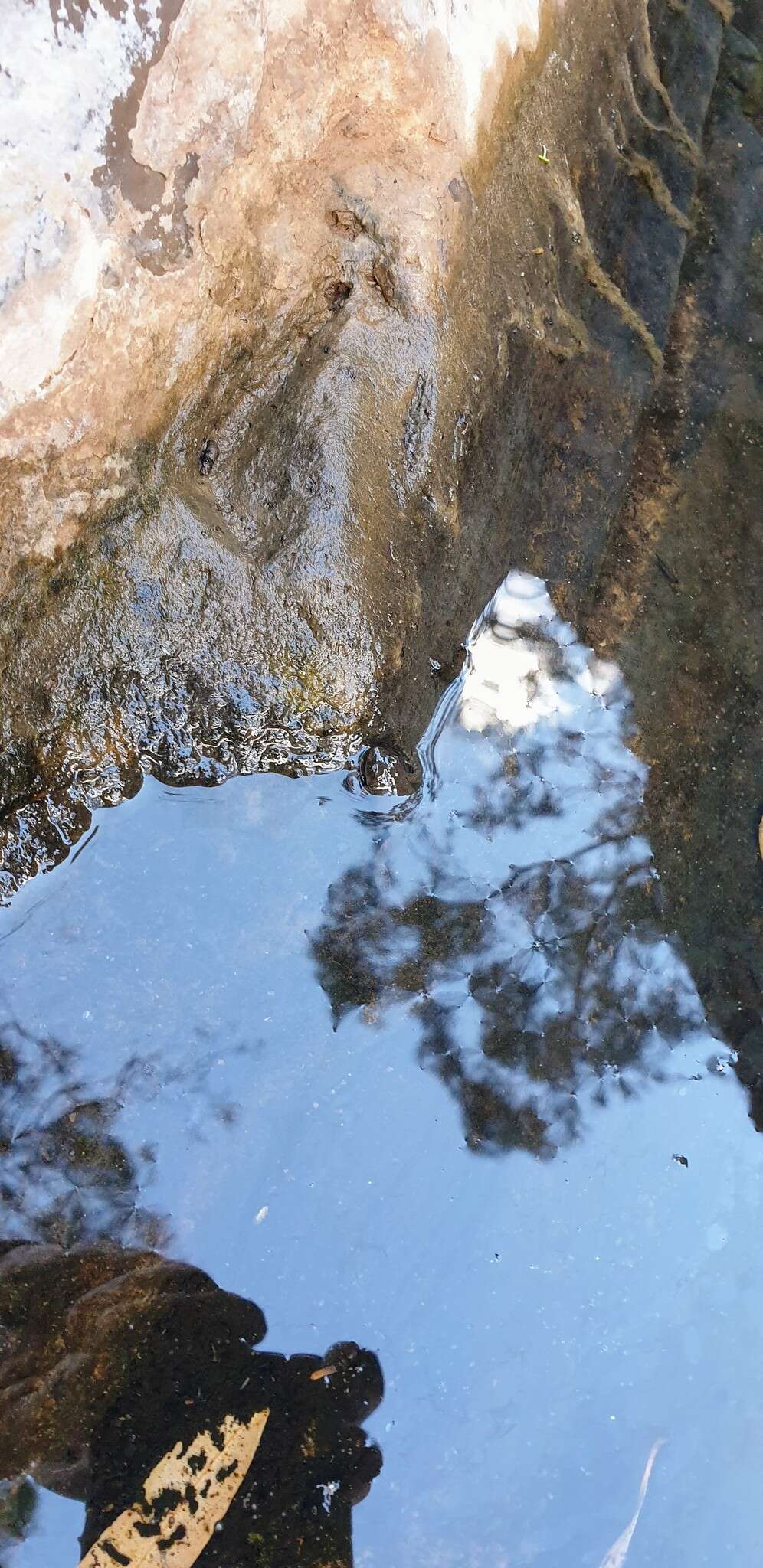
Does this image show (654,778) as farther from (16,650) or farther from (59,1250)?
(59,1250)

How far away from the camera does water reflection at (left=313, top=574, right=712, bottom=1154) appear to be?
7.88ft

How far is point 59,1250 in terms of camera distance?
2.18 meters

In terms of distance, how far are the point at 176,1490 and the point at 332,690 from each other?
1.71 metres

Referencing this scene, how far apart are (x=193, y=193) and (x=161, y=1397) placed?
237 centimetres

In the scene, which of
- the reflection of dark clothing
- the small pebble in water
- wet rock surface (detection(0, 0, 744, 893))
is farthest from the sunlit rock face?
the reflection of dark clothing

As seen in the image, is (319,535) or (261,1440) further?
(261,1440)

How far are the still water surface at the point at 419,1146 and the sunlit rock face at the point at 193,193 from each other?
79cm

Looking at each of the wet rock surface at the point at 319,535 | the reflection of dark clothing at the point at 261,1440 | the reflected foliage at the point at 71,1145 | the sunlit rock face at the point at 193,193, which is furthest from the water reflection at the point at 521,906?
the sunlit rock face at the point at 193,193

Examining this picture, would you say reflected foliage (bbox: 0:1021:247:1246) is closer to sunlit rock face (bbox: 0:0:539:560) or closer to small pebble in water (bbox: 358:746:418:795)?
small pebble in water (bbox: 358:746:418:795)

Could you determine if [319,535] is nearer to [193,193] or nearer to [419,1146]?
[193,193]

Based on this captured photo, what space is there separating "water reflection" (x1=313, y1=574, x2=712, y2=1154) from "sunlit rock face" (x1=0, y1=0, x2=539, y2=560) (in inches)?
33.6

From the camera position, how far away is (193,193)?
1869 millimetres

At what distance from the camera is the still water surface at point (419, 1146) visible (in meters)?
2.21

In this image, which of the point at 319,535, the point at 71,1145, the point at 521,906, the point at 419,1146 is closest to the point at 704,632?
the point at 521,906
